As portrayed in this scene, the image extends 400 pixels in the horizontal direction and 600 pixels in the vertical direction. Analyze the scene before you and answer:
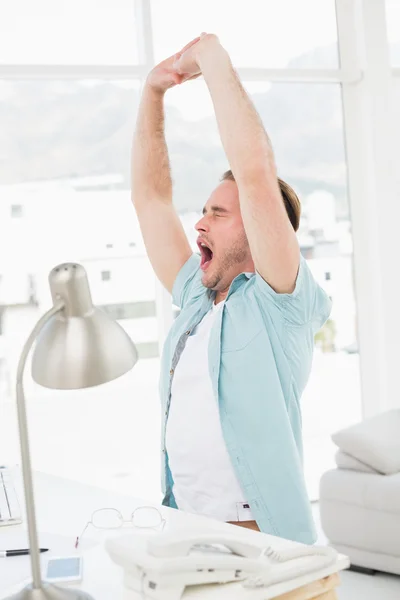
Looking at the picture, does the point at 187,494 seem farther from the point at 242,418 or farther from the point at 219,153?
the point at 219,153

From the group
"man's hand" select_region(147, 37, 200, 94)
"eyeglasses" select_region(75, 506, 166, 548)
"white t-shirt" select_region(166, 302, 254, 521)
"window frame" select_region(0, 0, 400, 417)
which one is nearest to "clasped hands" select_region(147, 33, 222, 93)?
"man's hand" select_region(147, 37, 200, 94)

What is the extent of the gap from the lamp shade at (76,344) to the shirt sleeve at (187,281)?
1061 millimetres

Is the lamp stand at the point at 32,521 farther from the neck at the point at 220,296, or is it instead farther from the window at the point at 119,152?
the window at the point at 119,152

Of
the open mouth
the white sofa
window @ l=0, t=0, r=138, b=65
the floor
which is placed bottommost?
the floor

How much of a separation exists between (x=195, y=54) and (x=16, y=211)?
230 centimetres

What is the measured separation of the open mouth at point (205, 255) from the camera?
2504 mm

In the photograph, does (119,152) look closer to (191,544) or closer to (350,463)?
(350,463)

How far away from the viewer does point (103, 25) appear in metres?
4.52

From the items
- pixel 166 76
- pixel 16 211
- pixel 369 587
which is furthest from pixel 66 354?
pixel 16 211

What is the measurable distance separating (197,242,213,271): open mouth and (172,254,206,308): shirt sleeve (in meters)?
0.11

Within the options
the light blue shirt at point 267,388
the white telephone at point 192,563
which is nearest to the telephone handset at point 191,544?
the white telephone at point 192,563

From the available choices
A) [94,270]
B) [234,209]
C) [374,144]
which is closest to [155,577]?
[234,209]

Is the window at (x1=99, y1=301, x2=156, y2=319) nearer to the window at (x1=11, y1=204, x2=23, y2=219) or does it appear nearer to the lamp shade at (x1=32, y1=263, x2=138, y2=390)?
the window at (x1=11, y1=204, x2=23, y2=219)

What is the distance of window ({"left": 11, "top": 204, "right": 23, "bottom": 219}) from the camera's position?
441 cm
